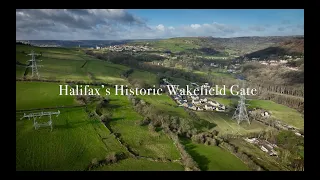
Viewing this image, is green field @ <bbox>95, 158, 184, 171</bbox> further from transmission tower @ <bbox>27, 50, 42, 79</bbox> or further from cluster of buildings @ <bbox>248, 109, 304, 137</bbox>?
transmission tower @ <bbox>27, 50, 42, 79</bbox>

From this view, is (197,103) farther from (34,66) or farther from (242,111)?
(34,66)

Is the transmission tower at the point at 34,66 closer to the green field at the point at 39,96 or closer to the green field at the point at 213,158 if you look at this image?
the green field at the point at 39,96

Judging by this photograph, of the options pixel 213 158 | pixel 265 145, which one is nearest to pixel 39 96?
pixel 213 158

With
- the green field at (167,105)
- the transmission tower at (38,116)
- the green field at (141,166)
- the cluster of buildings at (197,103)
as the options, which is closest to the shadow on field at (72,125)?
the transmission tower at (38,116)

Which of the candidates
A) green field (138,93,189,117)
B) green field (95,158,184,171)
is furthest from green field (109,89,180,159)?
green field (138,93,189,117)
